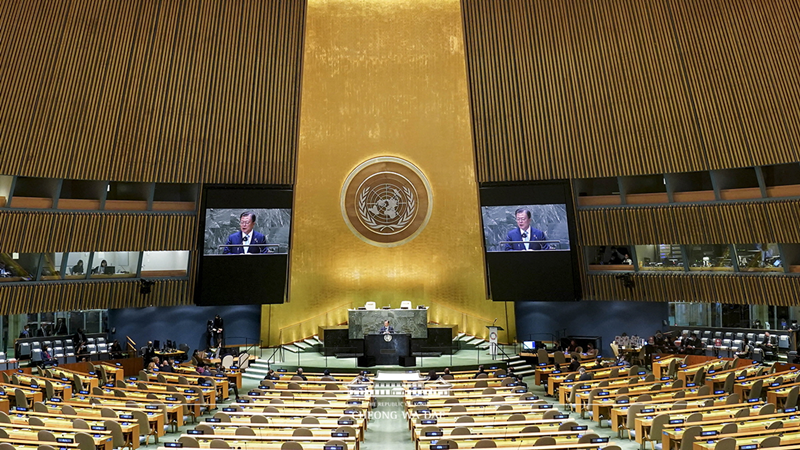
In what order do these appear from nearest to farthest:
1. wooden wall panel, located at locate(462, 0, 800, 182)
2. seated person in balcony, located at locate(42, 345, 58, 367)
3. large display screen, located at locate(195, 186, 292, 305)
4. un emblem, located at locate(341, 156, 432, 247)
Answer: wooden wall panel, located at locate(462, 0, 800, 182) → seated person in balcony, located at locate(42, 345, 58, 367) → large display screen, located at locate(195, 186, 292, 305) → un emblem, located at locate(341, 156, 432, 247)

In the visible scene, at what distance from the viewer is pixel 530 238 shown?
69.3 ft

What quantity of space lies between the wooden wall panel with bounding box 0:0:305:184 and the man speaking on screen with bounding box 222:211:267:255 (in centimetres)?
112

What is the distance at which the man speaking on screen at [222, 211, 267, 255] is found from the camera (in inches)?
825

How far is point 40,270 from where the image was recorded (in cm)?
1980

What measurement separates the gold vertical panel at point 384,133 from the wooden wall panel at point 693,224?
4.46 metres

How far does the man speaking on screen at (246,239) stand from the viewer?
68.7 feet

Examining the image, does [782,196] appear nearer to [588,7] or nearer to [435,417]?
[588,7]

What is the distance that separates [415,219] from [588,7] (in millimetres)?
9219

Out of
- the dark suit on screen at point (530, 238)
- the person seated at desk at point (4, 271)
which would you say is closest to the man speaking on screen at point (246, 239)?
the person seated at desk at point (4, 271)

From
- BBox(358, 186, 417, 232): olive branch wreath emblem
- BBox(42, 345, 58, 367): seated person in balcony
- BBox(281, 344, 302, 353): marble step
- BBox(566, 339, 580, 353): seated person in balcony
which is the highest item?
BBox(358, 186, 417, 232): olive branch wreath emblem

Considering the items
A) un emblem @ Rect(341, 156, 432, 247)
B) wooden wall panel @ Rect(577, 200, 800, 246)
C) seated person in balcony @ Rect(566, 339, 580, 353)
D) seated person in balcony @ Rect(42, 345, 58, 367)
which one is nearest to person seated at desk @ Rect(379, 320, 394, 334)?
A: un emblem @ Rect(341, 156, 432, 247)

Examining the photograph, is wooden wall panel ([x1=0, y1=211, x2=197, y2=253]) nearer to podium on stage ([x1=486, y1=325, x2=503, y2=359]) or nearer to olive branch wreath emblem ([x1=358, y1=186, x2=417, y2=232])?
olive branch wreath emblem ([x1=358, y1=186, x2=417, y2=232])

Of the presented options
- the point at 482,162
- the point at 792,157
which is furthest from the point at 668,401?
the point at 482,162

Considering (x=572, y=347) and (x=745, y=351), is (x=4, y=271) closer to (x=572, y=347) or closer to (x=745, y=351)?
(x=572, y=347)
